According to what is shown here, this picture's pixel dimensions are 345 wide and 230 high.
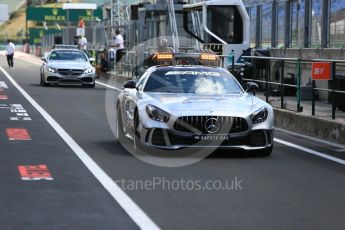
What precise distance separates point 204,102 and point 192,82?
1188 mm

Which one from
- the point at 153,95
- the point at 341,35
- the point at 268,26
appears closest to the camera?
the point at 153,95

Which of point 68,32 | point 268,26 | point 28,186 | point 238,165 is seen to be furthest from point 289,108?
point 68,32

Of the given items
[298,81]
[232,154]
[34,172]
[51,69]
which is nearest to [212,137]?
[232,154]

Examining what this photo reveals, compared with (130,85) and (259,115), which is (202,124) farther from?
(130,85)

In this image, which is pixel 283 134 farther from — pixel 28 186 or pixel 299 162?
pixel 28 186

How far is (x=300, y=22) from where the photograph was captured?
2853 centimetres

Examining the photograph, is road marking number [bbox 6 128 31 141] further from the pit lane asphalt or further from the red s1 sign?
the red s1 sign

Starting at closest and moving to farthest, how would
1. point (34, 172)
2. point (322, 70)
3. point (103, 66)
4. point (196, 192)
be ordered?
point (196, 192) → point (34, 172) → point (322, 70) → point (103, 66)

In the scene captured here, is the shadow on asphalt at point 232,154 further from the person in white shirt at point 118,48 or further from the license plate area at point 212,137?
the person in white shirt at point 118,48

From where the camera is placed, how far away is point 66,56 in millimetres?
34281

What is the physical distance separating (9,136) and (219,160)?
440 cm

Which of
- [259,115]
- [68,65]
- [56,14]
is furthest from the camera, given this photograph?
[56,14]

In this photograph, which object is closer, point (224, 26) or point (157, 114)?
point (157, 114)

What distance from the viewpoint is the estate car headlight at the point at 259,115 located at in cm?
1278
